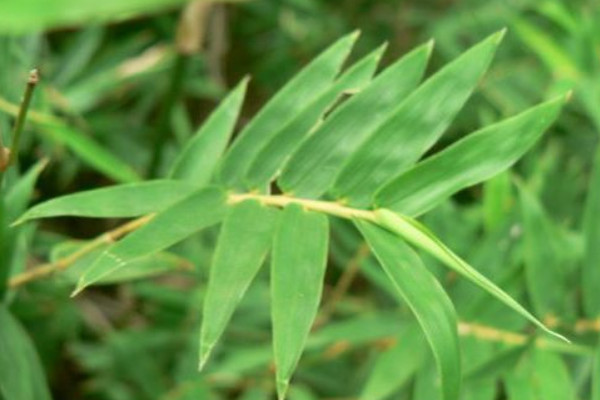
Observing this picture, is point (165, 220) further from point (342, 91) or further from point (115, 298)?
point (115, 298)

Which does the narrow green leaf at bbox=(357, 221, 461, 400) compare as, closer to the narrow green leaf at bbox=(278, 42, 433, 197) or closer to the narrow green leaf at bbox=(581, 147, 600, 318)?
the narrow green leaf at bbox=(278, 42, 433, 197)

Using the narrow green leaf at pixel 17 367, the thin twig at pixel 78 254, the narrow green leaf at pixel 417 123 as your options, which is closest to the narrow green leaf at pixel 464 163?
the narrow green leaf at pixel 417 123

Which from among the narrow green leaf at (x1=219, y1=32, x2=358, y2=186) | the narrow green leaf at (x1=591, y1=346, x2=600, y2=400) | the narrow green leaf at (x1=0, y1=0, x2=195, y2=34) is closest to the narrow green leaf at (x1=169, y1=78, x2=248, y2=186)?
the narrow green leaf at (x1=219, y1=32, x2=358, y2=186)

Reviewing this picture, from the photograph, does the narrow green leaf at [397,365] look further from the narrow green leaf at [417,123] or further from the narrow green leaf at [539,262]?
the narrow green leaf at [417,123]

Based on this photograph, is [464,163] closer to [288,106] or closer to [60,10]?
[288,106]

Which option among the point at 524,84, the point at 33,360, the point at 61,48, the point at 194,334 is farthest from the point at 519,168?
the point at 33,360

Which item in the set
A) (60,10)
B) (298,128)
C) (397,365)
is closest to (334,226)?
(397,365)
